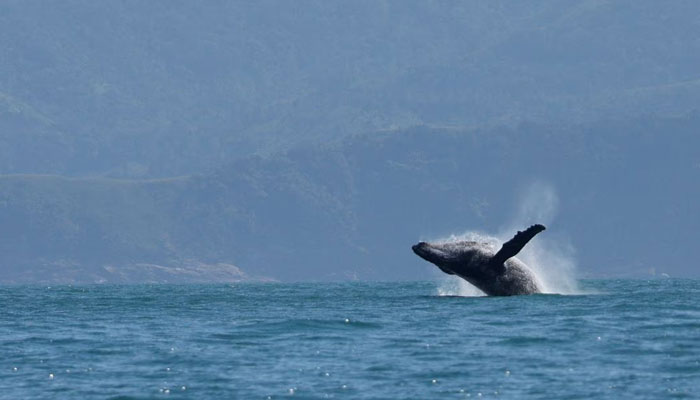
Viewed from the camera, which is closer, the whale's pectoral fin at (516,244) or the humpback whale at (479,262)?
the whale's pectoral fin at (516,244)

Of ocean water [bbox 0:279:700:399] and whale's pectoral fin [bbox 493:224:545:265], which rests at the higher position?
whale's pectoral fin [bbox 493:224:545:265]

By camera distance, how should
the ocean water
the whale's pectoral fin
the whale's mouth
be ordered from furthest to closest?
the whale's mouth, the whale's pectoral fin, the ocean water

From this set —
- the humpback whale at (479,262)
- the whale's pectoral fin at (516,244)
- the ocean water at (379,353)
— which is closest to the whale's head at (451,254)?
the humpback whale at (479,262)

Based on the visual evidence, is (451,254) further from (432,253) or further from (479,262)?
(479,262)

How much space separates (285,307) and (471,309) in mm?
15907

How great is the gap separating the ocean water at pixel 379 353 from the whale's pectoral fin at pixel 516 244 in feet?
5.67

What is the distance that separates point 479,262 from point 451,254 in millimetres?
1129

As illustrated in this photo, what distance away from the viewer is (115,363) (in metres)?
42.3

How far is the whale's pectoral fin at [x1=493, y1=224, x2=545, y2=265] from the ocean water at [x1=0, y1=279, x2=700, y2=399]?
5.67 feet

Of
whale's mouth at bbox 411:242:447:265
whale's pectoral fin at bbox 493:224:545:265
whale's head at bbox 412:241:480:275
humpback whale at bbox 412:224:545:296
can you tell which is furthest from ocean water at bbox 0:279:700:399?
whale's mouth at bbox 411:242:447:265

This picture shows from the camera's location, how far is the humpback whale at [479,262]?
56938 mm

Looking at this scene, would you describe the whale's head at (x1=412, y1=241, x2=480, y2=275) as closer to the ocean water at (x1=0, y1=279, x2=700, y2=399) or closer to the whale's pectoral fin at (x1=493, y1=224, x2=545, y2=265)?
the whale's pectoral fin at (x1=493, y1=224, x2=545, y2=265)

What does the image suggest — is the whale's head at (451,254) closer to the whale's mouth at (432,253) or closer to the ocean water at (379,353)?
the whale's mouth at (432,253)

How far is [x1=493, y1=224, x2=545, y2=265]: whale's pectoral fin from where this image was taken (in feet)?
175
